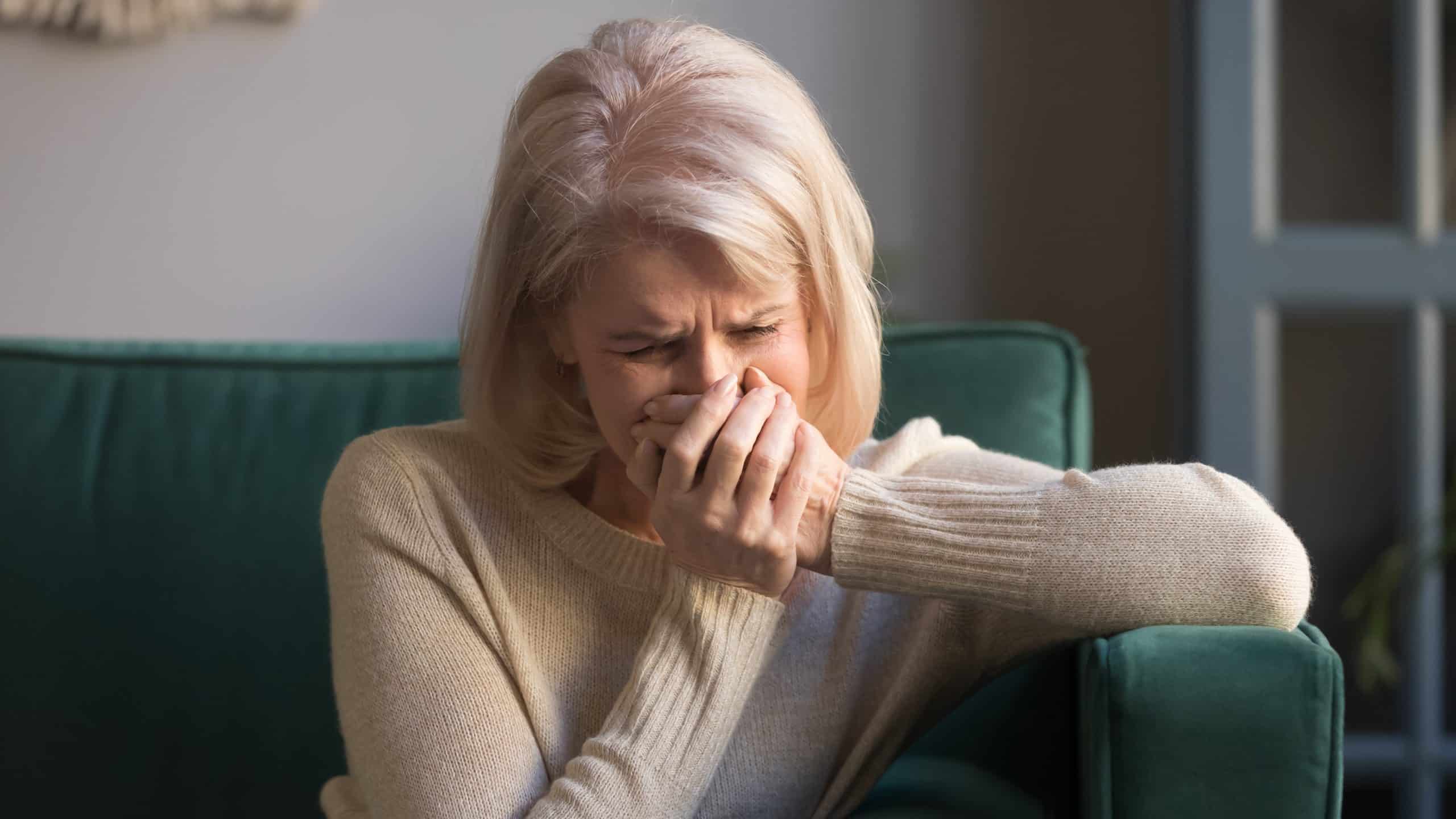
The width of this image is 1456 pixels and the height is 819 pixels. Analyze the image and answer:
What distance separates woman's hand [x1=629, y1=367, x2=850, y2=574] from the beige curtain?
1.48m

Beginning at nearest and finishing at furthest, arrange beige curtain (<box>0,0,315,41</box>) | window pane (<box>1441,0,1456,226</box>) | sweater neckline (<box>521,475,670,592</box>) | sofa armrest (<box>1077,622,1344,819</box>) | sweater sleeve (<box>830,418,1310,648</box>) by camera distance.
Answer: sofa armrest (<box>1077,622,1344,819</box>) < sweater sleeve (<box>830,418,1310,648</box>) < sweater neckline (<box>521,475,670,592</box>) < window pane (<box>1441,0,1456,226</box>) < beige curtain (<box>0,0,315,41</box>)

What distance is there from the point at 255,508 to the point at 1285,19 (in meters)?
1.61

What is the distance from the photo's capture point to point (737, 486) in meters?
0.98

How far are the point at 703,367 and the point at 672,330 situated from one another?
38 mm

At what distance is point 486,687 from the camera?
1.02 m

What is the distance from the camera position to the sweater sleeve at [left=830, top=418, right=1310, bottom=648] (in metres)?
0.91

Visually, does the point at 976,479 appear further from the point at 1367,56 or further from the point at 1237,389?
the point at 1367,56

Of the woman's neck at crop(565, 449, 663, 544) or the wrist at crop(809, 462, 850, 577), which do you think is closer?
the wrist at crop(809, 462, 850, 577)

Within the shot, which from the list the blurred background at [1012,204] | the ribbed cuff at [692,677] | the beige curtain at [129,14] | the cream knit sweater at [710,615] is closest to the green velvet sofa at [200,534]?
the cream knit sweater at [710,615]

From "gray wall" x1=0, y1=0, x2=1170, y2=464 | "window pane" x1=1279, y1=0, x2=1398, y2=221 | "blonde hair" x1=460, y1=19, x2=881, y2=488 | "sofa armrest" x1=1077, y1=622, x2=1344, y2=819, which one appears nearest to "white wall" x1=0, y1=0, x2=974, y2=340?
"gray wall" x1=0, y1=0, x2=1170, y2=464

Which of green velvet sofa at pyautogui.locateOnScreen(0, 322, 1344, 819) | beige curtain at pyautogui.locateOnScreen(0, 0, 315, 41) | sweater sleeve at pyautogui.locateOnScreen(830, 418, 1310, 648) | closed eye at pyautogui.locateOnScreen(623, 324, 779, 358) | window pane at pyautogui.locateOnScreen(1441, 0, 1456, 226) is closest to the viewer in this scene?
sweater sleeve at pyautogui.locateOnScreen(830, 418, 1310, 648)

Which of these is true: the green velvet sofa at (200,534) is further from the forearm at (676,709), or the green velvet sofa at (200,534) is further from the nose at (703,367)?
the nose at (703,367)

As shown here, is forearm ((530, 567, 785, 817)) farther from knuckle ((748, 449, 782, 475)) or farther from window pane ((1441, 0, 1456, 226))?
window pane ((1441, 0, 1456, 226))

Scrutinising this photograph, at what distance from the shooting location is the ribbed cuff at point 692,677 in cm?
99
